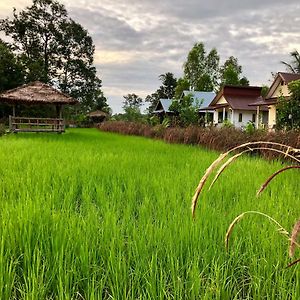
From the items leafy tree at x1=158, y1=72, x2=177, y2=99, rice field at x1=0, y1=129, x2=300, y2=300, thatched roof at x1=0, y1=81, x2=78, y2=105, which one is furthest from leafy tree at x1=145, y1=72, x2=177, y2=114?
rice field at x1=0, y1=129, x2=300, y2=300

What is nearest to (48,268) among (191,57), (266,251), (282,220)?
(266,251)

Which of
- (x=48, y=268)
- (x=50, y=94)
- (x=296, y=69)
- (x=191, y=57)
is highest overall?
(x=191, y=57)

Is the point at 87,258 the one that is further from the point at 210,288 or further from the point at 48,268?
the point at 210,288

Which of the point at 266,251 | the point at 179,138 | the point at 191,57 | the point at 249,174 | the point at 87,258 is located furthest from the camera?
the point at 191,57

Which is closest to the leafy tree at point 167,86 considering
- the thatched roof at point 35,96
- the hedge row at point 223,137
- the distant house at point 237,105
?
the distant house at point 237,105

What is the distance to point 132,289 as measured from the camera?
5.13ft

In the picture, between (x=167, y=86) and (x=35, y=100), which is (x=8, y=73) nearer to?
(x=35, y=100)

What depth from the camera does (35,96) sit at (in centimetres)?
1981

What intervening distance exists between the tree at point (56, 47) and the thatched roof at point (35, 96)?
32.1ft

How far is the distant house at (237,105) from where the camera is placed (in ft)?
86.5

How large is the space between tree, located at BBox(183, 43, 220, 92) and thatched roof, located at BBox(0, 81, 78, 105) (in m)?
22.7

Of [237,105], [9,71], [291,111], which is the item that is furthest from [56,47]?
[291,111]

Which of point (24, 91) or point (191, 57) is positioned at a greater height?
point (191, 57)

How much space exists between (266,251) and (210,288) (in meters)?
0.67
